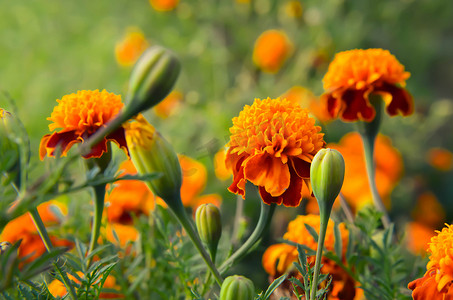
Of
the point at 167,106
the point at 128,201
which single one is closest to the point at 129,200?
the point at 128,201

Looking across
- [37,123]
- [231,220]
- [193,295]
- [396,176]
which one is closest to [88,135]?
[193,295]

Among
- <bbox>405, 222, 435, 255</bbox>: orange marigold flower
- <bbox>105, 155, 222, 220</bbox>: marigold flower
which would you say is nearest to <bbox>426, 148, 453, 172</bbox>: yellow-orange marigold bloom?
<bbox>405, 222, 435, 255</bbox>: orange marigold flower

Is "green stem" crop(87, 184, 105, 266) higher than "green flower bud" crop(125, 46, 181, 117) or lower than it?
lower

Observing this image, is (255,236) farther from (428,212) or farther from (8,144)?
(428,212)

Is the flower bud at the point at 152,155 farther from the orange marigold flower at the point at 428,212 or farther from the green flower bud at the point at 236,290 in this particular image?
the orange marigold flower at the point at 428,212

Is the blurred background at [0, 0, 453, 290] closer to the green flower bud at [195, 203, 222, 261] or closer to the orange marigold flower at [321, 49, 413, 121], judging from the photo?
the orange marigold flower at [321, 49, 413, 121]

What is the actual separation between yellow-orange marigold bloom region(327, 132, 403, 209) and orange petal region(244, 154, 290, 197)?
0.57 m

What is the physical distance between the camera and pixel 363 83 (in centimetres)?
51

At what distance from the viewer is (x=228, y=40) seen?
6.79 ft

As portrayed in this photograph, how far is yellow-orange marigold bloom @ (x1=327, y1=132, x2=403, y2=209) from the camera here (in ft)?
3.25

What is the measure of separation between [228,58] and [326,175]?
143 cm

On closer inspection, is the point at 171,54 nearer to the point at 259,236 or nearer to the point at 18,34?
the point at 259,236

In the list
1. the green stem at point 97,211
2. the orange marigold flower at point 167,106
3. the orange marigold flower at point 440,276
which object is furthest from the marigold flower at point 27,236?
the orange marigold flower at point 167,106

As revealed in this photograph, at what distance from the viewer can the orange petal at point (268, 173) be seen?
351mm
